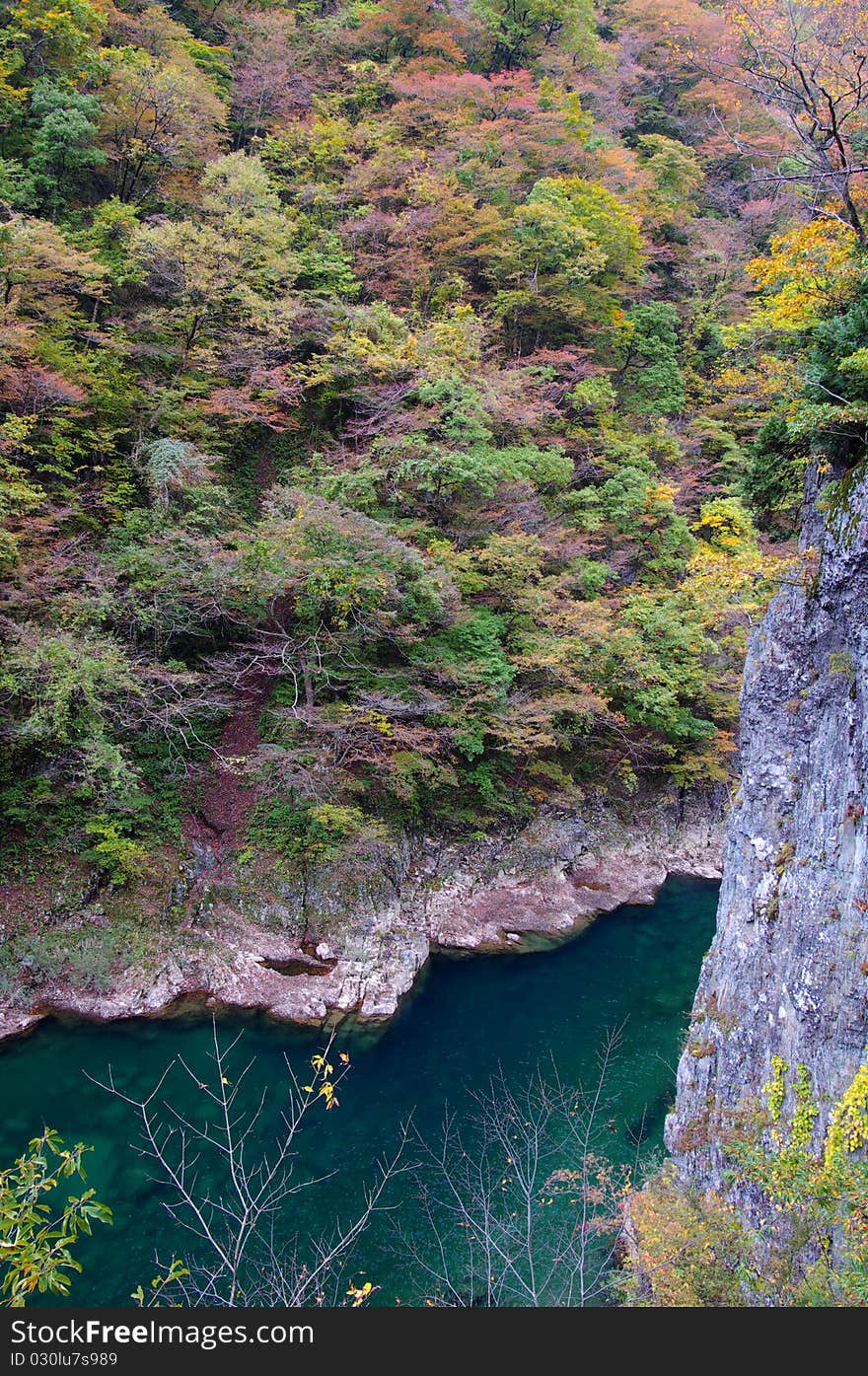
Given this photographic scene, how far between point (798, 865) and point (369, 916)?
7.45 m

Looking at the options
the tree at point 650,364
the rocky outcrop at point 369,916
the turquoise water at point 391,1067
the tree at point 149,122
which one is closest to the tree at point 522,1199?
the turquoise water at point 391,1067

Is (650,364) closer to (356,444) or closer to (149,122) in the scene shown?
(356,444)

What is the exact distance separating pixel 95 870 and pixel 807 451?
12269 millimetres

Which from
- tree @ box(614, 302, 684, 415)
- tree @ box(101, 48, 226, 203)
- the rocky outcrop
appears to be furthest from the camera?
tree @ box(614, 302, 684, 415)

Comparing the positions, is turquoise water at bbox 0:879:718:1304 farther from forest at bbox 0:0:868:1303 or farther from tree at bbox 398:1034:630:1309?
forest at bbox 0:0:868:1303

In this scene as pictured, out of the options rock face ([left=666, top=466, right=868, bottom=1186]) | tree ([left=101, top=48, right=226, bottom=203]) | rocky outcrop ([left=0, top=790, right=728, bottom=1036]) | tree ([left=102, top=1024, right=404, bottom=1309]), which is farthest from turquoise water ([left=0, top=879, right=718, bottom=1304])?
tree ([left=101, top=48, right=226, bottom=203])

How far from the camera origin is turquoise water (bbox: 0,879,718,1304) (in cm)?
820

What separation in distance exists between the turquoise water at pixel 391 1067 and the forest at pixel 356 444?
1600 mm

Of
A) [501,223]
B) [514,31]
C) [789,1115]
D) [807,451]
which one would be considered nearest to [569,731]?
[807,451]

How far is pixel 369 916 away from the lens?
41.7 ft

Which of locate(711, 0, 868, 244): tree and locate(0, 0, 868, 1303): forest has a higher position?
locate(711, 0, 868, 244): tree

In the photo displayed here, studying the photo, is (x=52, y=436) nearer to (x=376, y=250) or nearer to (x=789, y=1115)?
(x=376, y=250)

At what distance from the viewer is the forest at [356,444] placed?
35.8 ft

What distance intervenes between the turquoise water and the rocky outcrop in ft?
1.30
